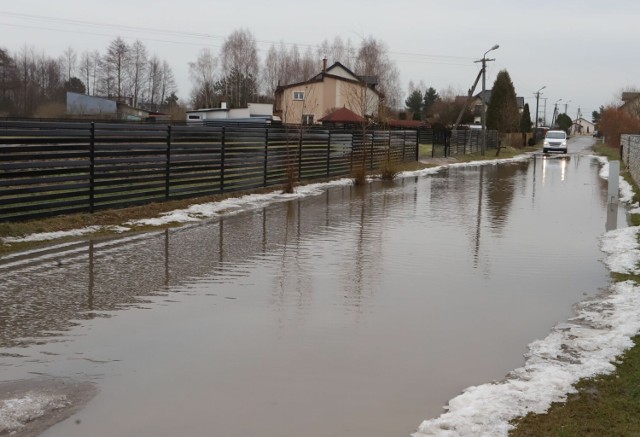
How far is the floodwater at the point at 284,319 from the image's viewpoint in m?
4.73

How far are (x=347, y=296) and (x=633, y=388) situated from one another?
348cm

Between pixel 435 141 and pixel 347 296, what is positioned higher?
pixel 435 141

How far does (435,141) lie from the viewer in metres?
41.8

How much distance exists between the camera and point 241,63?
93.9 metres

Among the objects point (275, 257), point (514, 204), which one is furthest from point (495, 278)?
point (514, 204)

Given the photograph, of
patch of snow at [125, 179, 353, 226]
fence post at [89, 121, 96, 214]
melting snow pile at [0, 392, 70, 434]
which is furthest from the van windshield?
melting snow pile at [0, 392, 70, 434]

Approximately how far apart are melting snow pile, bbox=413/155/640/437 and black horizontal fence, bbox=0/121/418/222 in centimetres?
837

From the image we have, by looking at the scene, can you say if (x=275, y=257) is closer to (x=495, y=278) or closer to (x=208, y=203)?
(x=495, y=278)

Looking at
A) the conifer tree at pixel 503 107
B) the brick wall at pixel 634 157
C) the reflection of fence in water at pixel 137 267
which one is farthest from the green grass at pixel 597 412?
the conifer tree at pixel 503 107

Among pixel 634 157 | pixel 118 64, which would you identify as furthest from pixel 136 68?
pixel 634 157

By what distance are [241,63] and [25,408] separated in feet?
304

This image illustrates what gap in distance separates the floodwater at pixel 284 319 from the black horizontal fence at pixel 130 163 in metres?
1.74

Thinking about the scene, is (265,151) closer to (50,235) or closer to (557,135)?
(50,235)

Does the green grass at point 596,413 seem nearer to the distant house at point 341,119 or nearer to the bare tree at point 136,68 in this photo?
the distant house at point 341,119
